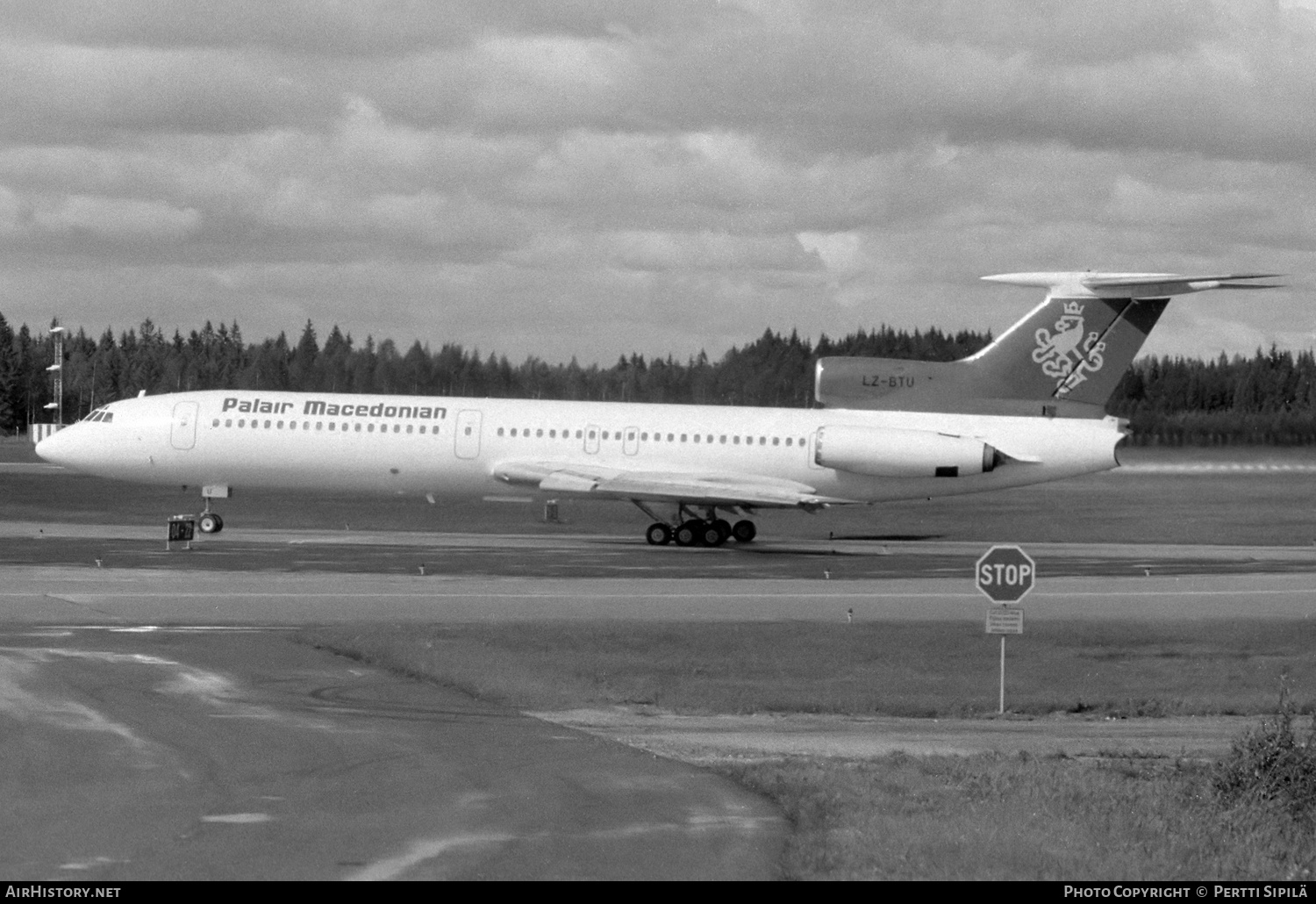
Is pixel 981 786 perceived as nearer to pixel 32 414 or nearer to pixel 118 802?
pixel 118 802

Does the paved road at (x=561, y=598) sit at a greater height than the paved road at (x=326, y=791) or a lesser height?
lesser

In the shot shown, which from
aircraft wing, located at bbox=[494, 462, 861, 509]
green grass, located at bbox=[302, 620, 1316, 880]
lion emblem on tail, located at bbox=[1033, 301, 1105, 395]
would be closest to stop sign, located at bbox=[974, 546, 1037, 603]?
green grass, located at bbox=[302, 620, 1316, 880]

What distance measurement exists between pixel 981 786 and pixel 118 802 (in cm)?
769

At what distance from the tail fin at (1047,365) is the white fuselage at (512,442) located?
0.63m

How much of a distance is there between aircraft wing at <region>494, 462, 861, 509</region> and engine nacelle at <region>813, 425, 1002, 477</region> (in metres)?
1.47

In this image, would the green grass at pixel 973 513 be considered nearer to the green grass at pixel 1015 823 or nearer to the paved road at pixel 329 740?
the paved road at pixel 329 740

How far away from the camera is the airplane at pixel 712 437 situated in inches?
1890

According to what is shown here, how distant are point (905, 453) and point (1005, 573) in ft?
77.0

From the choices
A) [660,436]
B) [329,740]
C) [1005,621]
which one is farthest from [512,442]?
[329,740]

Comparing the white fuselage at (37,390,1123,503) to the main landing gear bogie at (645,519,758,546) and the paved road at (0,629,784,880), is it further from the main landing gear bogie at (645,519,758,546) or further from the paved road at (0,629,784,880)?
the paved road at (0,629,784,880)

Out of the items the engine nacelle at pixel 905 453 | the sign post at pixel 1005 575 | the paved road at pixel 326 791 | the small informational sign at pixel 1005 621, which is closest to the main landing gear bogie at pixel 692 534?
the engine nacelle at pixel 905 453

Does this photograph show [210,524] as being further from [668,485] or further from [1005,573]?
[1005,573]

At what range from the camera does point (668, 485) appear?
46625 mm

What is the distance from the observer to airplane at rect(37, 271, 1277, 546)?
4800 centimetres
